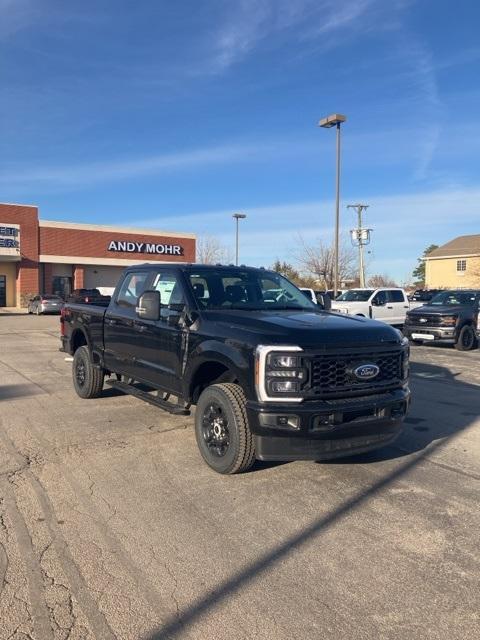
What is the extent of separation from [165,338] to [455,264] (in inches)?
2477

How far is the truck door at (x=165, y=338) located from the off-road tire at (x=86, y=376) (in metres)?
1.60

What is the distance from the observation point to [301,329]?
456cm

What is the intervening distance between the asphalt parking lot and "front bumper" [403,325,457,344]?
9.93 m

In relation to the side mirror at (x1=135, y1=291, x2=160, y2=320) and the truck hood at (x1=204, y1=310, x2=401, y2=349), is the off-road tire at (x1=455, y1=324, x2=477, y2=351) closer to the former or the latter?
the truck hood at (x1=204, y1=310, x2=401, y2=349)

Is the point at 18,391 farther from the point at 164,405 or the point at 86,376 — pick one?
the point at 164,405

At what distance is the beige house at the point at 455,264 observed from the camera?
195 feet

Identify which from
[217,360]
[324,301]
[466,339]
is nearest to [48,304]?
[466,339]

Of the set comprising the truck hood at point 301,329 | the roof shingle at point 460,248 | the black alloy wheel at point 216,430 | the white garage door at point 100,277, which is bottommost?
the black alloy wheel at point 216,430

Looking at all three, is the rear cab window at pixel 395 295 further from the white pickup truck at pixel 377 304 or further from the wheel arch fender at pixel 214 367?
the wheel arch fender at pixel 214 367

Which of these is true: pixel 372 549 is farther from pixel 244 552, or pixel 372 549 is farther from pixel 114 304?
pixel 114 304

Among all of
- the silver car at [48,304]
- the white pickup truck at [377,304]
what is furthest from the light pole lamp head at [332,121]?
the silver car at [48,304]

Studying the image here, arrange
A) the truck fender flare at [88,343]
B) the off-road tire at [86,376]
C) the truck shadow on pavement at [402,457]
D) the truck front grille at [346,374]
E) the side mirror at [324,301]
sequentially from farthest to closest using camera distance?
the off-road tire at [86,376], the truck fender flare at [88,343], the side mirror at [324,301], the truck front grille at [346,374], the truck shadow on pavement at [402,457]

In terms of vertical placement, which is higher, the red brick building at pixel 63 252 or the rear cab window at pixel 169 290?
the red brick building at pixel 63 252

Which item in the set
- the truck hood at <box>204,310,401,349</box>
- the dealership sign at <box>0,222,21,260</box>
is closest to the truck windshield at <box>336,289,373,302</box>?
the truck hood at <box>204,310,401,349</box>
